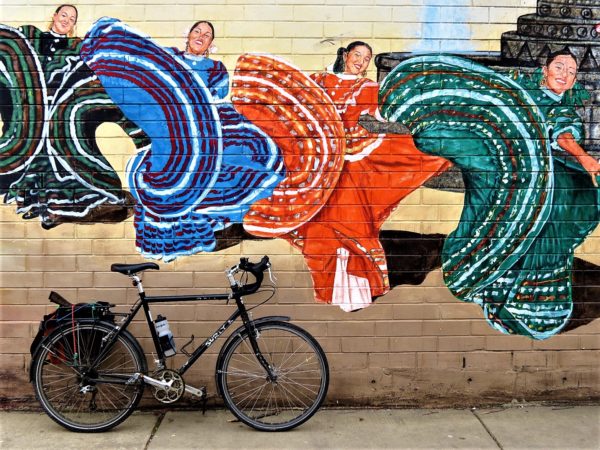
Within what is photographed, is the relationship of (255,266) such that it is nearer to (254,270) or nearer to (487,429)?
(254,270)

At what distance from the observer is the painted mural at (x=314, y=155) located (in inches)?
205

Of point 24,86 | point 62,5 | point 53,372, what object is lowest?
point 53,372

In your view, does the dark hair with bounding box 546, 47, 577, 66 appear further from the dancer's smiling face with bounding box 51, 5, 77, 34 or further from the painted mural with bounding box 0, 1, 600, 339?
the dancer's smiling face with bounding box 51, 5, 77, 34

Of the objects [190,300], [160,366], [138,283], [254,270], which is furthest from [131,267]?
[254,270]

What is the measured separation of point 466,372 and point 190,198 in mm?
2583

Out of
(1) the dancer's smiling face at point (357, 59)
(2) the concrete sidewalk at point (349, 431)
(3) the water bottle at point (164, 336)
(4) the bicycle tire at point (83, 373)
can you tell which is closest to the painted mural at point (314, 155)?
(1) the dancer's smiling face at point (357, 59)

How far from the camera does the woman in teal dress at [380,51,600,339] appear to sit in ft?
17.3

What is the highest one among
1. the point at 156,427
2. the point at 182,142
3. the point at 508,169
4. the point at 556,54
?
the point at 556,54

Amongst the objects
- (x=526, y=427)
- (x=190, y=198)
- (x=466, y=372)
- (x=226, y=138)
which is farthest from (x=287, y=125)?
(x=526, y=427)

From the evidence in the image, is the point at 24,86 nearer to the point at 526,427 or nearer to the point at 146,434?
the point at 146,434

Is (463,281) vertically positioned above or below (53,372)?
above

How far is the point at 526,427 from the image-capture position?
500 cm

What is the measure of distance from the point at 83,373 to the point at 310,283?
1.81 metres

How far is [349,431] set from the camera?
4.90 metres
